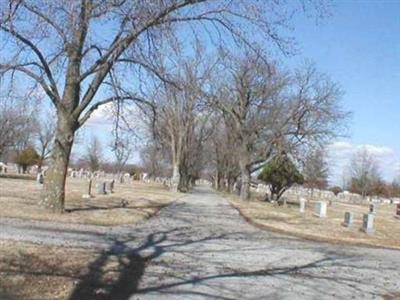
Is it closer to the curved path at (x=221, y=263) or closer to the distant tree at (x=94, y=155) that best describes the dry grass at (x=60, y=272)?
the curved path at (x=221, y=263)

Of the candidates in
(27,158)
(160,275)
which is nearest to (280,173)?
(160,275)

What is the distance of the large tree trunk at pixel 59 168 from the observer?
1897cm

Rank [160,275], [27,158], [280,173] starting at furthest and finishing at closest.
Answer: [27,158] < [280,173] < [160,275]

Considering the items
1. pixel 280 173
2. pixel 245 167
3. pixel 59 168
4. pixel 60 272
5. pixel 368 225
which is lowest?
pixel 60 272

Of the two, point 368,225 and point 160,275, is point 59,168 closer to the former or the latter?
point 160,275

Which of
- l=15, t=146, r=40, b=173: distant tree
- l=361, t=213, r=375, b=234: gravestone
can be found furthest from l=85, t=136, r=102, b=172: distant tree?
l=361, t=213, r=375, b=234: gravestone

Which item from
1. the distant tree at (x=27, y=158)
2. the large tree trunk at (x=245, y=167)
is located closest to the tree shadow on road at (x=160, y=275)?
the large tree trunk at (x=245, y=167)

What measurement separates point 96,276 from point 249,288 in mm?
2287

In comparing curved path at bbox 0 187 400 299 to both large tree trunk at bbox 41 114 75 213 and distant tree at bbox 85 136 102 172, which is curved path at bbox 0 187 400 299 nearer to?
large tree trunk at bbox 41 114 75 213

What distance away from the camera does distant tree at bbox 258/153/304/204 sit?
5133 centimetres

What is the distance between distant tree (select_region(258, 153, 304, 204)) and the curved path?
32488 millimetres

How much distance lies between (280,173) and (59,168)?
3532cm

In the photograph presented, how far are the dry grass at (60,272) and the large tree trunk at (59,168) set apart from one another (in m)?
7.76

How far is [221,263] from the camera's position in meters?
11.5
